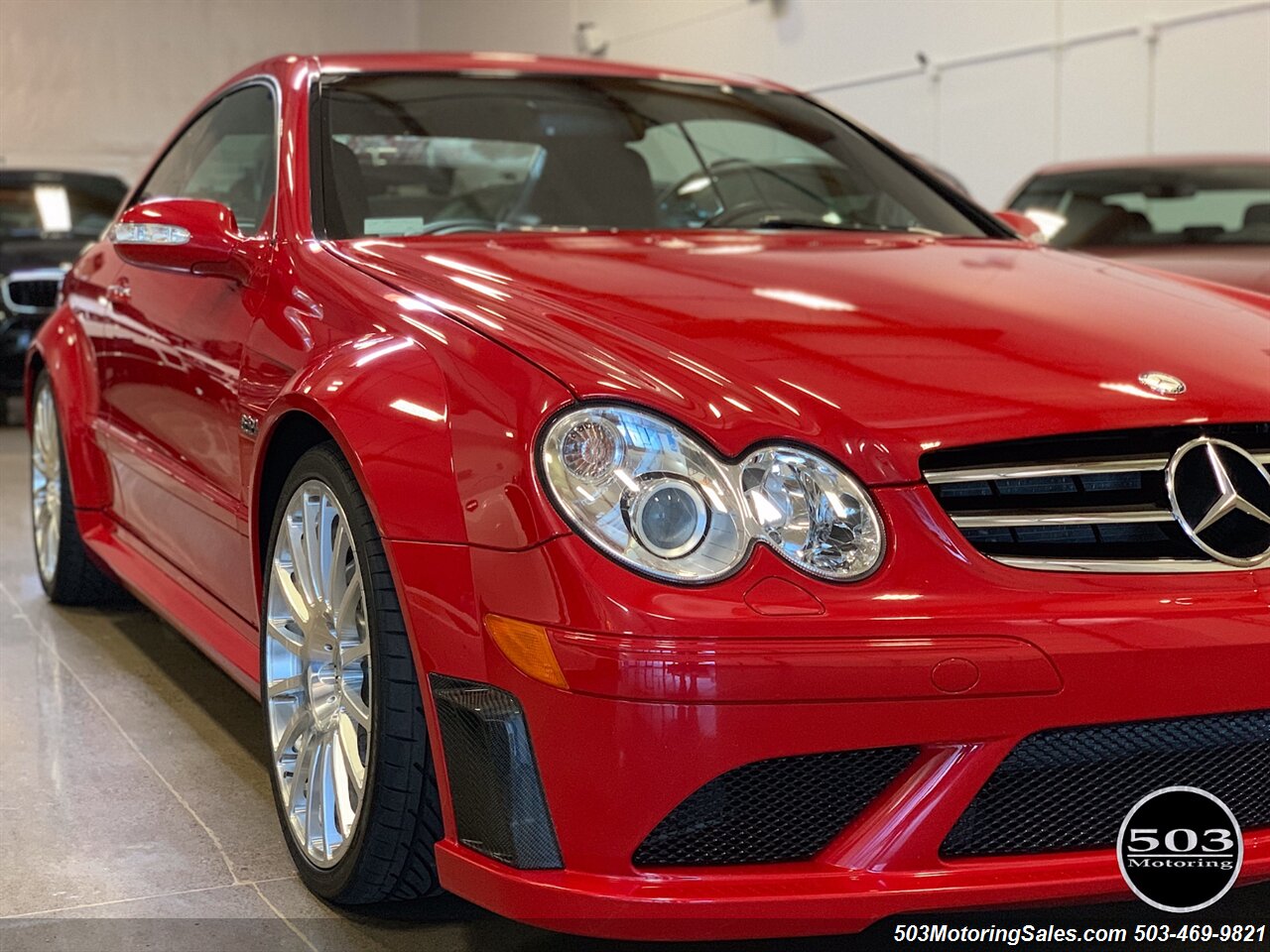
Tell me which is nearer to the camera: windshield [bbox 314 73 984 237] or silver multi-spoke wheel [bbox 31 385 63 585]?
windshield [bbox 314 73 984 237]

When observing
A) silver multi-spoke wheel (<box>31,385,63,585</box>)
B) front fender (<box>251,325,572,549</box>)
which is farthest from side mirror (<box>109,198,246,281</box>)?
silver multi-spoke wheel (<box>31,385,63,585</box>)

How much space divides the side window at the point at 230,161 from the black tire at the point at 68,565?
0.63 m

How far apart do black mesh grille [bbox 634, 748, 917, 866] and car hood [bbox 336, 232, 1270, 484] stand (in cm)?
30

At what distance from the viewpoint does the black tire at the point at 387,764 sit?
6.09ft

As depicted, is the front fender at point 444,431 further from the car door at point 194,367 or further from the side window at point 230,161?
the side window at point 230,161

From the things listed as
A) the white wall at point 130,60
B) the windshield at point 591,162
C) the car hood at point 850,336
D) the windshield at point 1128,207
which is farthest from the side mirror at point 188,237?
the white wall at point 130,60

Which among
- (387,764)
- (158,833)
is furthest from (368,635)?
(158,833)

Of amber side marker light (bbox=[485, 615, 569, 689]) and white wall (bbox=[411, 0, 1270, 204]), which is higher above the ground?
white wall (bbox=[411, 0, 1270, 204])

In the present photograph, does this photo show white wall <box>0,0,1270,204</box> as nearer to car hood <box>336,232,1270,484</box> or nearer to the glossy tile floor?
car hood <box>336,232,1270,484</box>

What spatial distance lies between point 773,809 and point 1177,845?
17.3 inches

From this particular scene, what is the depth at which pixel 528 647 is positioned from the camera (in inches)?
64.5

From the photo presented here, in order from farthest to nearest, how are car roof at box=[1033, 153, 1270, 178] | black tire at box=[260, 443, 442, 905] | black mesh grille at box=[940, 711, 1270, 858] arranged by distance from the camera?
1. car roof at box=[1033, 153, 1270, 178]
2. black tire at box=[260, 443, 442, 905]
3. black mesh grille at box=[940, 711, 1270, 858]

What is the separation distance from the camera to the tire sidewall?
1.88 meters

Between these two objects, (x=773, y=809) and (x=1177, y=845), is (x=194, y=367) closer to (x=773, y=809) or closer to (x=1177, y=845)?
(x=773, y=809)
